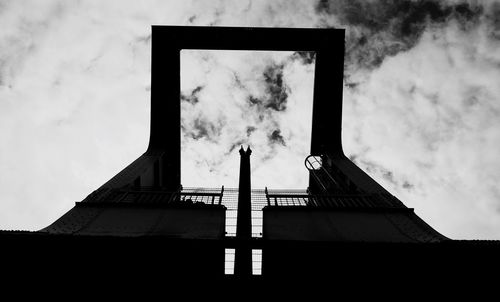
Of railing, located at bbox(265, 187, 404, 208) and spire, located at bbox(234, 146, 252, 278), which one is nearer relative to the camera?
spire, located at bbox(234, 146, 252, 278)

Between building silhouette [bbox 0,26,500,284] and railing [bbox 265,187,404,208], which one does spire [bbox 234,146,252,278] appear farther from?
railing [bbox 265,187,404,208]

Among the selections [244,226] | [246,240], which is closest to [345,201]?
[244,226]

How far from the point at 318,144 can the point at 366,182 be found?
798 cm

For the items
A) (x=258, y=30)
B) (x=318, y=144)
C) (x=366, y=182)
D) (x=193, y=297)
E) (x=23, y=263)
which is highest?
(x=258, y=30)

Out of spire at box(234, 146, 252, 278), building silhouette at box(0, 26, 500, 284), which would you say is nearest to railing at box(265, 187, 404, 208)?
building silhouette at box(0, 26, 500, 284)

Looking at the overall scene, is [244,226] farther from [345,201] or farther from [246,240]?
[345,201]

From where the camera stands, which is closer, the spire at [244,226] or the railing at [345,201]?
the spire at [244,226]

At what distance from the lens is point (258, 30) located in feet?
76.9

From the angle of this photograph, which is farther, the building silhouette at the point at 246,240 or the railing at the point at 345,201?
the railing at the point at 345,201

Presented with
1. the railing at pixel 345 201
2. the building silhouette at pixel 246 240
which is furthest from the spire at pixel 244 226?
the railing at pixel 345 201

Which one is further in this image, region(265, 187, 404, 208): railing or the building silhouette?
region(265, 187, 404, 208): railing

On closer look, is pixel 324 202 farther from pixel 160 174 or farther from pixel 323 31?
pixel 323 31

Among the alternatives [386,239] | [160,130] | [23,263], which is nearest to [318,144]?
[160,130]

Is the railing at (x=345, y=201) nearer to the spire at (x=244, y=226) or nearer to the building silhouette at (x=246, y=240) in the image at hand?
the building silhouette at (x=246, y=240)
